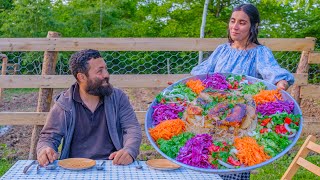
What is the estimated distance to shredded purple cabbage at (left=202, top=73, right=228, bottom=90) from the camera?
101 inches

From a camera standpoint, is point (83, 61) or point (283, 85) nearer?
point (283, 85)

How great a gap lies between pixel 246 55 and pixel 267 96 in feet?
1.57

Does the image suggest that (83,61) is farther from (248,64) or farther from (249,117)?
(249,117)

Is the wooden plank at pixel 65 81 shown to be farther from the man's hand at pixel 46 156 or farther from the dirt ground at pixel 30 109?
the man's hand at pixel 46 156

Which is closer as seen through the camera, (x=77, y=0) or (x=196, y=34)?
(x=196, y=34)

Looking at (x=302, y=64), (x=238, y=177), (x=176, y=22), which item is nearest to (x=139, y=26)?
(x=176, y=22)

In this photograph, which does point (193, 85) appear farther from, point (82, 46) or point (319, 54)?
point (319, 54)

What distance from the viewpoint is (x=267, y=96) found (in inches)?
96.3

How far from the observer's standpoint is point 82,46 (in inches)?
181

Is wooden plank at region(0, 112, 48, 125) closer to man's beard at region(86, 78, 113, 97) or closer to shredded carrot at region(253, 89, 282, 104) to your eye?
man's beard at region(86, 78, 113, 97)

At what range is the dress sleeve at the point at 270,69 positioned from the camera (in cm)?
265

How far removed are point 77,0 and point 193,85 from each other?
15.1 metres

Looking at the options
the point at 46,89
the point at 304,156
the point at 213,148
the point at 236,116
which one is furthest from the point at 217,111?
the point at 46,89

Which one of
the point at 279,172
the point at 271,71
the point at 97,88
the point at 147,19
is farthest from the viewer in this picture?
the point at 147,19
